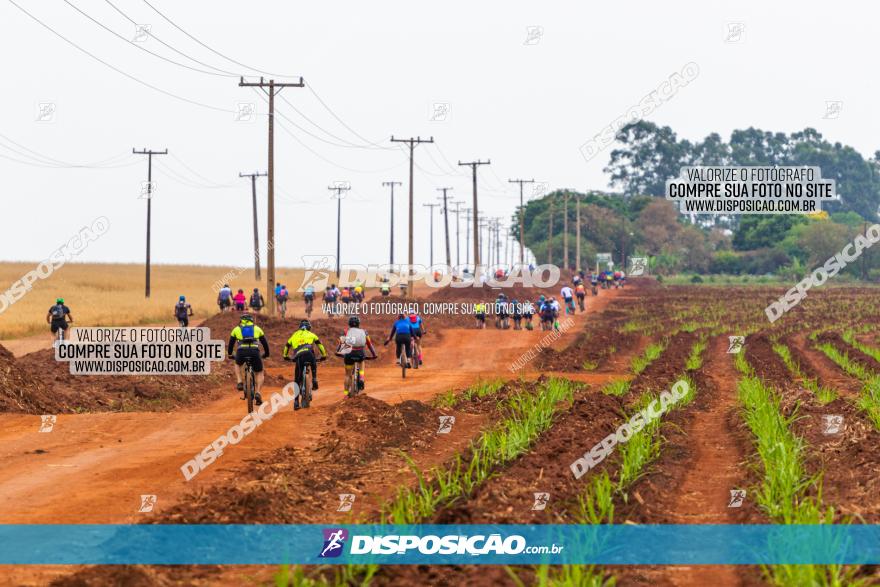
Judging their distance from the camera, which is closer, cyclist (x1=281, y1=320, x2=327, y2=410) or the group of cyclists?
the group of cyclists

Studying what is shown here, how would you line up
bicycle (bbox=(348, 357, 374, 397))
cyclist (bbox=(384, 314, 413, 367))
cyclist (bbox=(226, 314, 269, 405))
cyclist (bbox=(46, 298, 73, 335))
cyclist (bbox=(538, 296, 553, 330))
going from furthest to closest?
cyclist (bbox=(538, 296, 553, 330)) → cyclist (bbox=(46, 298, 73, 335)) → cyclist (bbox=(384, 314, 413, 367)) → bicycle (bbox=(348, 357, 374, 397)) → cyclist (bbox=(226, 314, 269, 405))

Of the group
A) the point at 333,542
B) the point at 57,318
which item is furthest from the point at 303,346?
the point at 57,318

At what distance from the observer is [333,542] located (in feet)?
32.6

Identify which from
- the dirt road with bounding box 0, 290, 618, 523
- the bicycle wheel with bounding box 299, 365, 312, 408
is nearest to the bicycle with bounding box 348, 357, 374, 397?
the bicycle wheel with bounding box 299, 365, 312, 408

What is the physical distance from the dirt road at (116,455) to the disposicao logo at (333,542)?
2087mm

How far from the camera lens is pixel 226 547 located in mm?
9961

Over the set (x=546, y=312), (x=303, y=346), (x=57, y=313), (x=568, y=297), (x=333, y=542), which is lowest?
(x=333, y=542)

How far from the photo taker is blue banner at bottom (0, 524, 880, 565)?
9180 millimetres

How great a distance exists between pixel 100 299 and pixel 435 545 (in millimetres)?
61600

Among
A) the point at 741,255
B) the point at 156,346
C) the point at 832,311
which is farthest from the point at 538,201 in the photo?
the point at 156,346

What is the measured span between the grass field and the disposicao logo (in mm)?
37344

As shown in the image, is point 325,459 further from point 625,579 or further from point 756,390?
point 756,390

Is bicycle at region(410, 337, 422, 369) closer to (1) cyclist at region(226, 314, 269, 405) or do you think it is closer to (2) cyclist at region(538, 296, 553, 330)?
(2) cyclist at region(538, 296, 553, 330)

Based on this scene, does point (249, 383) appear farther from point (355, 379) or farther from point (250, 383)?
point (355, 379)
